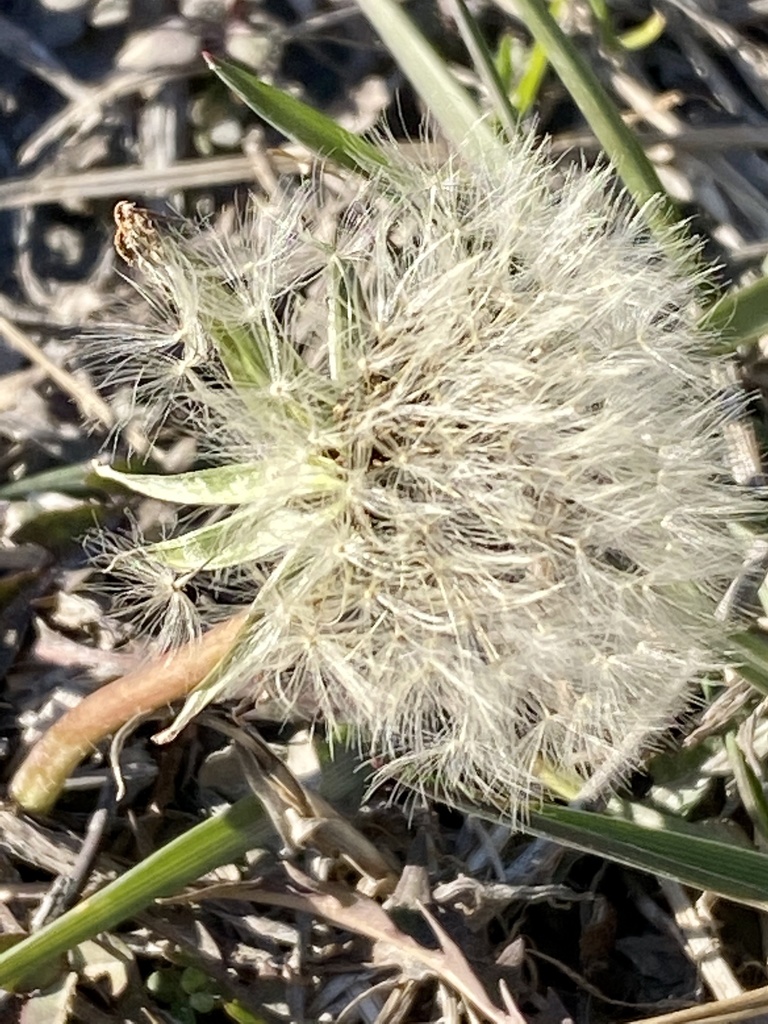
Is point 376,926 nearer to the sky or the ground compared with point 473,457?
nearer to the ground

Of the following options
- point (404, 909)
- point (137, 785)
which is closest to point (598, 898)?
point (404, 909)

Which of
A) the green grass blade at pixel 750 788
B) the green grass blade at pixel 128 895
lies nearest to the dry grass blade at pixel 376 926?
the green grass blade at pixel 128 895

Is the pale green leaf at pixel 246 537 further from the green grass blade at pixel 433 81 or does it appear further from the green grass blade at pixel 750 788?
the green grass blade at pixel 750 788

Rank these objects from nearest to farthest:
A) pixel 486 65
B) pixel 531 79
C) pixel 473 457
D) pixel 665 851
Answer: pixel 473 457, pixel 665 851, pixel 486 65, pixel 531 79

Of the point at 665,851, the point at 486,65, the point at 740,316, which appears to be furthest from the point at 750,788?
the point at 486,65

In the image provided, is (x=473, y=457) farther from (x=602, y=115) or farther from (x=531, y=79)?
(x=531, y=79)
